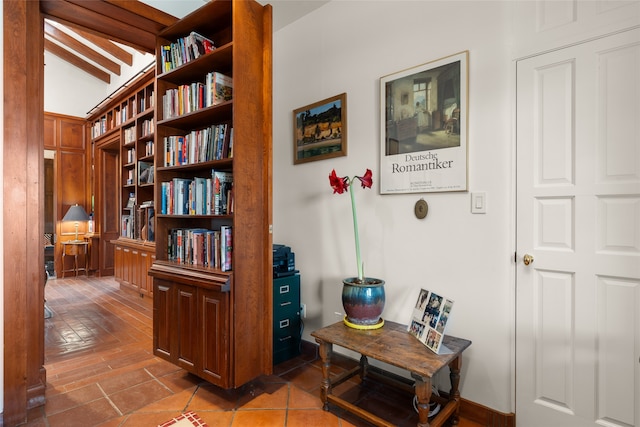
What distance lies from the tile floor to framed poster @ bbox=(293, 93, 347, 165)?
1.68 meters

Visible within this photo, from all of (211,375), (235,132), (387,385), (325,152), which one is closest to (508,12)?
(325,152)

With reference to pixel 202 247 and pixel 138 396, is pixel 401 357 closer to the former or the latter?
pixel 202 247

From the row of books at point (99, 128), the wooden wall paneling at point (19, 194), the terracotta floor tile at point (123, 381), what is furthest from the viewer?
the row of books at point (99, 128)

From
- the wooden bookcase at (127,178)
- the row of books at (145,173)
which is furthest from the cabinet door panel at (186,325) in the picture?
the row of books at (145,173)

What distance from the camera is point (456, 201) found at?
201cm

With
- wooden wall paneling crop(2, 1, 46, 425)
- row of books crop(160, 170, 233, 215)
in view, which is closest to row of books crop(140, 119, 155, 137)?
row of books crop(160, 170, 233, 215)

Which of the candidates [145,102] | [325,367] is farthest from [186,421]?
[145,102]

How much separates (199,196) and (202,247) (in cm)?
36

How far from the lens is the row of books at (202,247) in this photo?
84.2 inches

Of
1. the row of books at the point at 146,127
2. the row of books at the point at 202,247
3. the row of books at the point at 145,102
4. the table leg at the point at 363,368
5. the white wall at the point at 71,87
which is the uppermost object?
the white wall at the point at 71,87

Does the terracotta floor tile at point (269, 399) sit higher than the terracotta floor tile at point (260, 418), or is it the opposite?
the terracotta floor tile at point (260, 418)

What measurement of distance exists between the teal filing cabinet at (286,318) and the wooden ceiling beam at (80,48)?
224 inches

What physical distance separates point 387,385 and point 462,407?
512 millimetres

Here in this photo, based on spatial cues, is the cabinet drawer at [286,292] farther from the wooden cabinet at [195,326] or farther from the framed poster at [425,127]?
the framed poster at [425,127]
